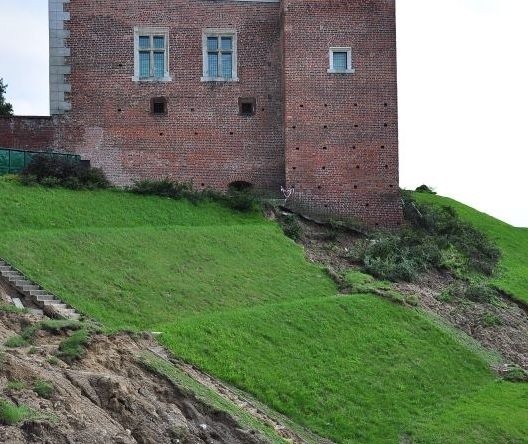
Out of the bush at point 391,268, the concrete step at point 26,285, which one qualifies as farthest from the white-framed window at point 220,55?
the concrete step at point 26,285

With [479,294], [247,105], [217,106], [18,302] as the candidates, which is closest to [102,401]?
[18,302]

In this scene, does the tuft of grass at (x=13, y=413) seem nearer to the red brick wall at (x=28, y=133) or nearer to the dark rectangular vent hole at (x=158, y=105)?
the red brick wall at (x=28, y=133)

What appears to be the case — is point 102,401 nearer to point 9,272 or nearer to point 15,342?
point 15,342

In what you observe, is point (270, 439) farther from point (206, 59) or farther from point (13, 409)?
point (206, 59)

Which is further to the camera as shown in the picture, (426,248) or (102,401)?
(426,248)

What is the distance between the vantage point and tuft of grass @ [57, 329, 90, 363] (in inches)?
659

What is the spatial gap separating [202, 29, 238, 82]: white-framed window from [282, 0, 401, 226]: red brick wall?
1.99m

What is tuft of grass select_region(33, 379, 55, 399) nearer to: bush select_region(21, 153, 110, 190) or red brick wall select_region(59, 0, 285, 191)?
bush select_region(21, 153, 110, 190)

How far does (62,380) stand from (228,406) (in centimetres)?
369

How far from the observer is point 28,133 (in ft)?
119

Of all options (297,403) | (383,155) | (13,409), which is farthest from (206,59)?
(13,409)

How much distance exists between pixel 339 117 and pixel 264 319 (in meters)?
14.3

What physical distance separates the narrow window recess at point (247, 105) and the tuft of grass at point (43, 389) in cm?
2357

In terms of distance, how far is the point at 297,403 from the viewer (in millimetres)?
20141
